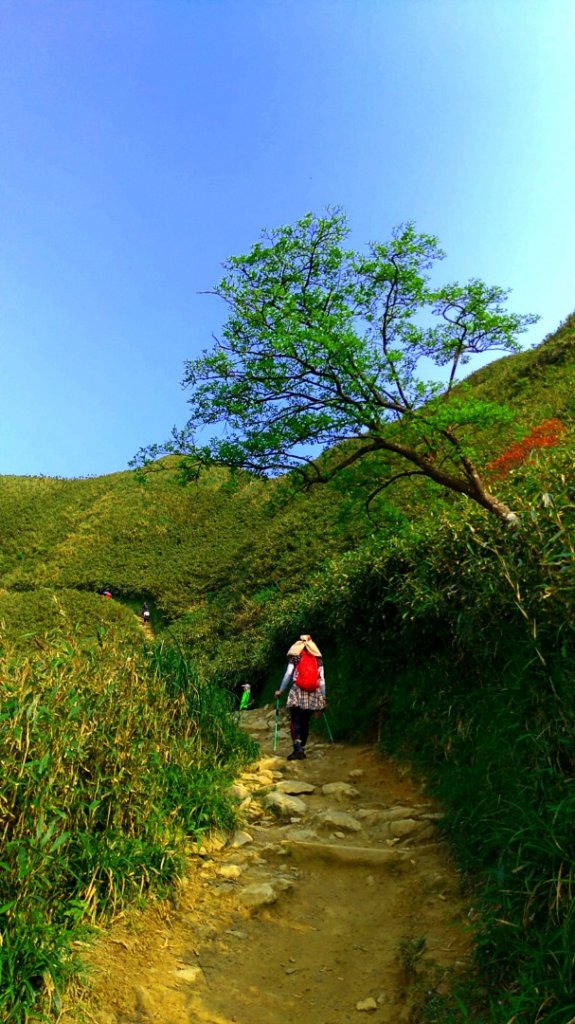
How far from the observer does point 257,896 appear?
5145mm

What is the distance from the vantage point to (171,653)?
7578 mm

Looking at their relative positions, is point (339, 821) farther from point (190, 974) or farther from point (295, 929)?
point (190, 974)

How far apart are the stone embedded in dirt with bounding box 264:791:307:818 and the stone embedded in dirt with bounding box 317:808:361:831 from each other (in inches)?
11.3

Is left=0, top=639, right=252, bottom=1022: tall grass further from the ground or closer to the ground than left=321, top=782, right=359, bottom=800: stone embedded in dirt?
further from the ground

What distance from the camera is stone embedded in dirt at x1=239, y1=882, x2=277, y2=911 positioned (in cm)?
507

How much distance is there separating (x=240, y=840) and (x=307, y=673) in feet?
11.4

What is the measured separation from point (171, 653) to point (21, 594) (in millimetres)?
34635

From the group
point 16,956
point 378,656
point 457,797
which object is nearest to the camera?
point 16,956

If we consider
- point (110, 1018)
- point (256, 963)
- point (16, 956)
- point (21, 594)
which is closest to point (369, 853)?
point (256, 963)

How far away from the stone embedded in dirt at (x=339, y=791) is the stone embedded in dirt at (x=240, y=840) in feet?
5.45

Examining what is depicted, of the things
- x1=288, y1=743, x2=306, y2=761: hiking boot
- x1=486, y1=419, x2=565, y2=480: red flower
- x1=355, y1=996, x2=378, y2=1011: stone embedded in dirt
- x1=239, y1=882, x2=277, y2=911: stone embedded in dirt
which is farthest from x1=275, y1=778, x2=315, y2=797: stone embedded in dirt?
x1=486, y1=419, x2=565, y2=480: red flower

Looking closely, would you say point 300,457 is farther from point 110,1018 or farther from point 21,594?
point 21,594

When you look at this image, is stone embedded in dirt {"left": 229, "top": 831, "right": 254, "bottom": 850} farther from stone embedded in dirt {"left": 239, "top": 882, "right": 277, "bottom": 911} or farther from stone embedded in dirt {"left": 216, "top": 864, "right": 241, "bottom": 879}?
stone embedded in dirt {"left": 239, "top": 882, "right": 277, "bottom": 911}

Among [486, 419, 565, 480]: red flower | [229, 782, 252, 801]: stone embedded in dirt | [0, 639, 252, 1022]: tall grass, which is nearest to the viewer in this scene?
[0, 639, 252, 1022]: tall grass
